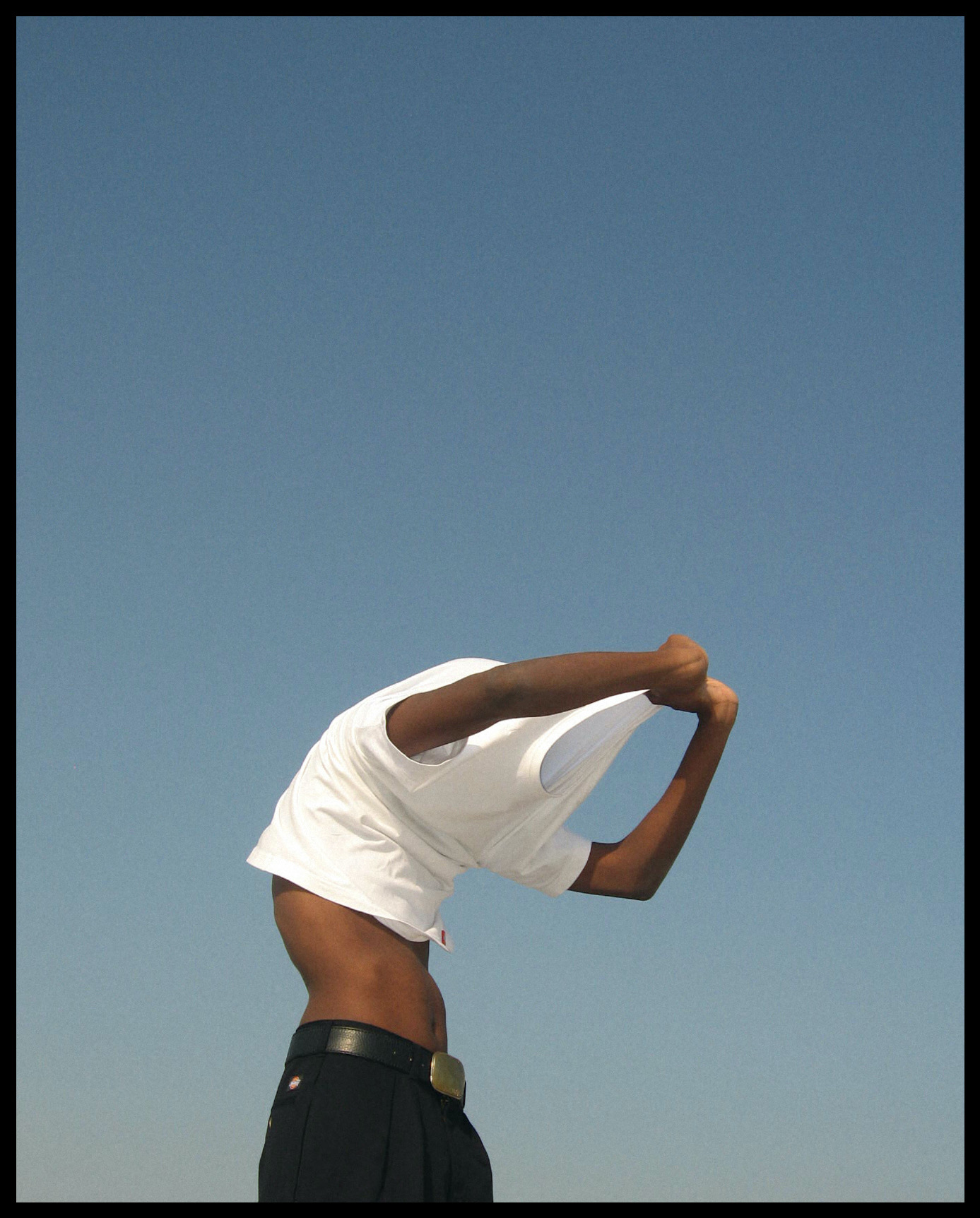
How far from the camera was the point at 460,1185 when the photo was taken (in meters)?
3.42

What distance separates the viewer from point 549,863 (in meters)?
3.96

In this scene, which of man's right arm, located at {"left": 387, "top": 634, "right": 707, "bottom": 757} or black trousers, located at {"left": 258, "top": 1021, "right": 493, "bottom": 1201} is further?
man's right arm, located at {"left": 387, "top": 634, "right": 707, "bottom": 757}

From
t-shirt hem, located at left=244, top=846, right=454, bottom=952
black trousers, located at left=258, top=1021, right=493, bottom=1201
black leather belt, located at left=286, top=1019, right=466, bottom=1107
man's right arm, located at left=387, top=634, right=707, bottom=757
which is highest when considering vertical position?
man's right arm, located at left=387, top=634, right=707, bottom=757

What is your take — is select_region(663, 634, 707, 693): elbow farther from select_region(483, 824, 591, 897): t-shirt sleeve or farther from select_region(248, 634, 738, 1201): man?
select_region(483, 824, 591, 897): t-shirt sleeve

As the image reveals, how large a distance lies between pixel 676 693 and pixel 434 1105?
1472 mm

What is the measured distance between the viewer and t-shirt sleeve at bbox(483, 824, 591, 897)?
387 cm

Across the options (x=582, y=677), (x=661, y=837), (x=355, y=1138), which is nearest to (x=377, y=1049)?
(x=355, y=1138)

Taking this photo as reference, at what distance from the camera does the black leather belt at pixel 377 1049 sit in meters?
3.31

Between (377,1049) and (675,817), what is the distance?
135 cm

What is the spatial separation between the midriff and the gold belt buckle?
51 mm

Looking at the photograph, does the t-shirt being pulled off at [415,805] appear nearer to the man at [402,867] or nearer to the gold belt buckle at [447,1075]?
the man at [402,867]

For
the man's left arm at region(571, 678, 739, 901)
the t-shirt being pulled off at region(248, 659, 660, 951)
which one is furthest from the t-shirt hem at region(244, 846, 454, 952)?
the man's left arm at region(571, 678, 739, 901)

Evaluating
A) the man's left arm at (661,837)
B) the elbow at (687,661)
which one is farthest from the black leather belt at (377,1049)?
the elbow at (687,661)
